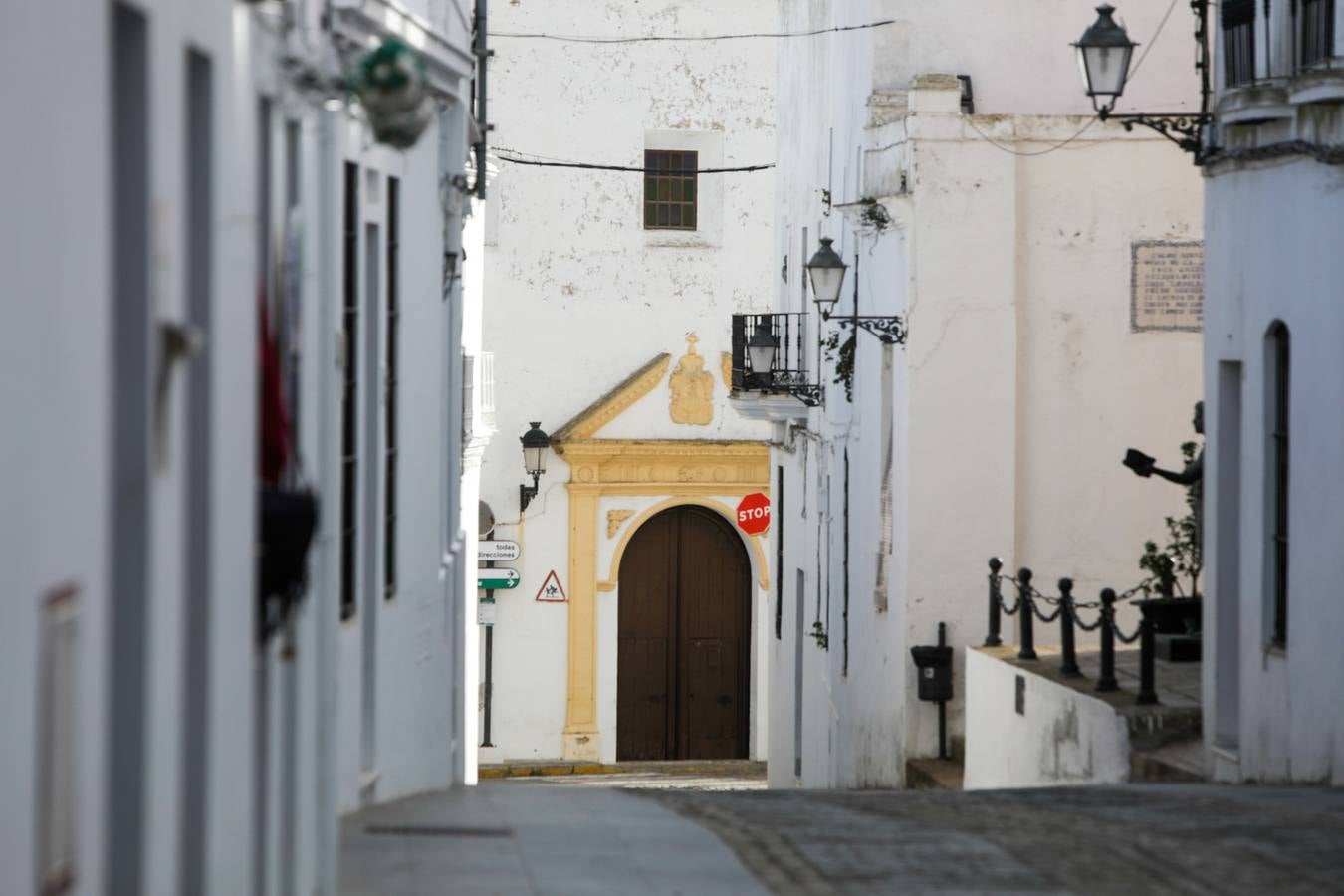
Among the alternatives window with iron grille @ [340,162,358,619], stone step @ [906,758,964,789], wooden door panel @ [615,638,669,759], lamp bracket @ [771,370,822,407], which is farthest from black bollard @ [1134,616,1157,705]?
wooden door panel @ [615,638,669,759]

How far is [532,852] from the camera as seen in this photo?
345 inches

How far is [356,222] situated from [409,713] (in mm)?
3062

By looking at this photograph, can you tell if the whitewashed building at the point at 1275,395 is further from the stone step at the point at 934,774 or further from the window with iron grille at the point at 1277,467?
the stone step at the point at 934,774

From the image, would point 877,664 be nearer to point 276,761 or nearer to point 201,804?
point 276,761

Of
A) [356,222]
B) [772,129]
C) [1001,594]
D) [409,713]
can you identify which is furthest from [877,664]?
[772,129]

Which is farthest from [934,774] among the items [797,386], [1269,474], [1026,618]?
[797,386]

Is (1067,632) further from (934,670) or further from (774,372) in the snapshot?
(774,372)

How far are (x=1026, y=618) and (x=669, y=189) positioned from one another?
13.5 metres

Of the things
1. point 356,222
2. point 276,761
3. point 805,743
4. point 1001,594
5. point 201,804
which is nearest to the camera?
point 201,804

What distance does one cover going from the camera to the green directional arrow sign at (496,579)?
26.4m

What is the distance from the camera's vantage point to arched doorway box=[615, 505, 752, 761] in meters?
27.3

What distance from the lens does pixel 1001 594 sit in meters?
17.4

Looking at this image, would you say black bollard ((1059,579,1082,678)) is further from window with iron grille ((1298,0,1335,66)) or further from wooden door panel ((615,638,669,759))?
wooden door panel ((615,638,669,759))

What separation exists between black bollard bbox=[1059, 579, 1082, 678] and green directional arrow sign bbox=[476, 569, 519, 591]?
40.2ft
